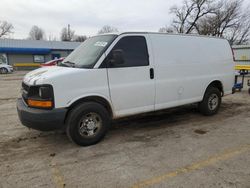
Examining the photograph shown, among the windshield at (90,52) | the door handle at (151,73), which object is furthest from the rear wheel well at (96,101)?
the door handle at (151,73)

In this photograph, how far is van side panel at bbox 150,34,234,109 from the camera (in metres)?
4.59

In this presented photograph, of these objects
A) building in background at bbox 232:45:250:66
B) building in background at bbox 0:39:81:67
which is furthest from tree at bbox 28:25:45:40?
building in background at bbox 232:45:250:66

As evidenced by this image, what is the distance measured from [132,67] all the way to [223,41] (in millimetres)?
3418

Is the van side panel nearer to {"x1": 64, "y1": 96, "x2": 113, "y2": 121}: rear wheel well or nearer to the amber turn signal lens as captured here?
{"x1": 64, "y1": 96, "x2": 113, "y2": 121}: rear wheel well

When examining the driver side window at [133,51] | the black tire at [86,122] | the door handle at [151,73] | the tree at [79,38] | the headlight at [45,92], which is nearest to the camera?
the headlight at [45,92]

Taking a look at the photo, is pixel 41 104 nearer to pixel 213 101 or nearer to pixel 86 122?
pixel 86 122

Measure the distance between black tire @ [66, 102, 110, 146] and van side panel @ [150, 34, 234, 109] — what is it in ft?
4.52

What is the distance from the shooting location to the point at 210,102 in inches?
229

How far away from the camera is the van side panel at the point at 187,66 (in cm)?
459

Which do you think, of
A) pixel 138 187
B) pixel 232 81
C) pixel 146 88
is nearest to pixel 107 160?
pixel 138 187

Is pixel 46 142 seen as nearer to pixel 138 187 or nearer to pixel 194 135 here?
pixel 138 187

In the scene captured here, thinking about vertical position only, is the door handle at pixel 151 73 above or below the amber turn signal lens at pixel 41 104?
above

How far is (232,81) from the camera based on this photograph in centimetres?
618

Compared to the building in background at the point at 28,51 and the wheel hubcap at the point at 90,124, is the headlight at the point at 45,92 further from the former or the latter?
the building in background at the point at 28,51
